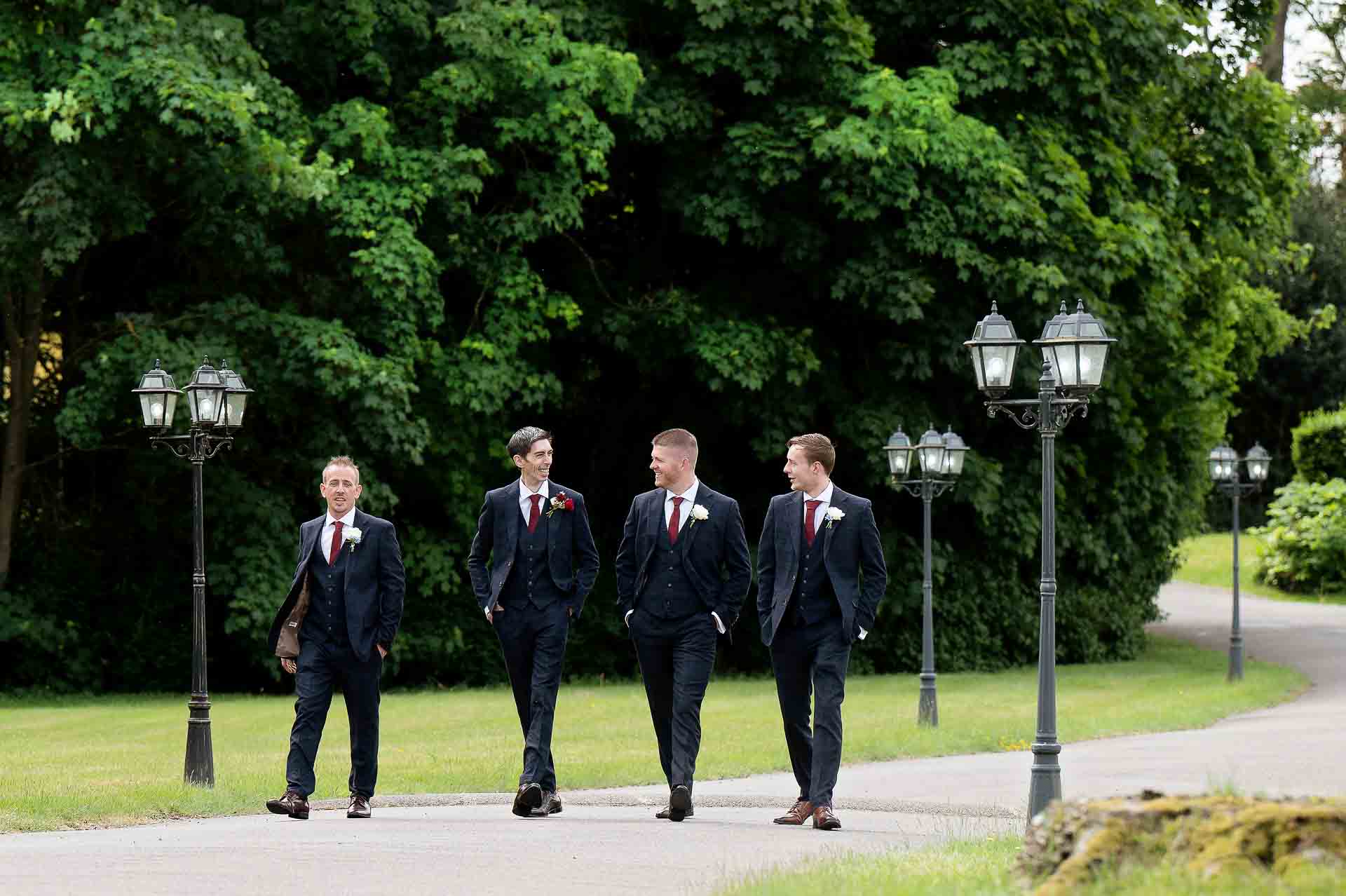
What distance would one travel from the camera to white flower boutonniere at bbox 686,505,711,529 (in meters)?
10.8

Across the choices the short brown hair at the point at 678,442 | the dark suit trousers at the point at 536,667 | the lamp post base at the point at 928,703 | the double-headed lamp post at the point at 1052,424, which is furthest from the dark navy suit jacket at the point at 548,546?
the lamp post base at the point at 928,703

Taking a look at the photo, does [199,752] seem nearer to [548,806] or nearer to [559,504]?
[548,806]


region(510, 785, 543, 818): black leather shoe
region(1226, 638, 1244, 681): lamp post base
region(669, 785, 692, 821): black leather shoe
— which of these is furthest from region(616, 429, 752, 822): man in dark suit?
region(1226, 638, 1244, 681): lamp post base

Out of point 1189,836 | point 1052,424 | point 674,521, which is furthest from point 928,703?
point 1189,836

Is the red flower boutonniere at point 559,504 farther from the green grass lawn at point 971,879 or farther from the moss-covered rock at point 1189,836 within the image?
the moss-covered rock at point 1189,836

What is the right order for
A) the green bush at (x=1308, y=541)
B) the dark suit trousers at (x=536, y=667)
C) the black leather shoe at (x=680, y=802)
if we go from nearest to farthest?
the black leather shoe at (x=680, y=802), the dark suit trousers at (x=536, y=667), the green bush at (x=1308, y=541)

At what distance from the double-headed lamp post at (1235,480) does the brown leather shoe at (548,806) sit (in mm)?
18696

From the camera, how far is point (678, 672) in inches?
423

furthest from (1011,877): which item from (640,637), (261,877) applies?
(640,637)

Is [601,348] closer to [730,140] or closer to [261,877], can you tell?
[730,140]

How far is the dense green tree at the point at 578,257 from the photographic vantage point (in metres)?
23.6

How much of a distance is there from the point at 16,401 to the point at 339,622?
16527mm

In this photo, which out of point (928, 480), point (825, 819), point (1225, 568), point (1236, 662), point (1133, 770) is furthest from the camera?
point (1225, 568)

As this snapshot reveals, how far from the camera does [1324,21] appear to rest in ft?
174
